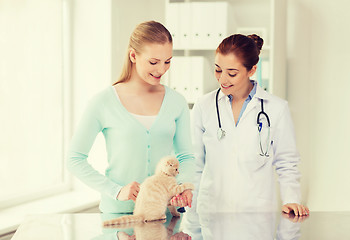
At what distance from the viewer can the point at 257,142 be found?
1948 millimetres

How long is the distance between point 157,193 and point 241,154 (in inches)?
27.0

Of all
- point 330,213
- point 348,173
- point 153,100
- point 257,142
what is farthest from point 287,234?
point 348,173

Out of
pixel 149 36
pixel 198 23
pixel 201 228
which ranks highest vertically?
pixel 198 23

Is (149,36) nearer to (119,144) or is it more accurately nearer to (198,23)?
(119,144)

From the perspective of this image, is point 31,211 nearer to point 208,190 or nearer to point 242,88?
point 208,190

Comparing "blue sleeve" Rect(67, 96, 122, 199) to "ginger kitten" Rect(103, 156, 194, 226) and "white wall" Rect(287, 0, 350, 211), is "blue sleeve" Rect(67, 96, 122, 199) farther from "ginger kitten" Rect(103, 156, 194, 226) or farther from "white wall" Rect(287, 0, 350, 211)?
"white wall" Rect(287, 0, 350, 211)

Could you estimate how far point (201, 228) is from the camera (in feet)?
4.40

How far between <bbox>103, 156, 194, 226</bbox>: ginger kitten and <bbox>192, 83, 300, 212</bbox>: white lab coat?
20.9 inches

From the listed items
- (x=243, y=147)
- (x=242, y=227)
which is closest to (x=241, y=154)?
(x=243, y=147)

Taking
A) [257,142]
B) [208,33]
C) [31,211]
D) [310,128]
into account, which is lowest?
[31,211]

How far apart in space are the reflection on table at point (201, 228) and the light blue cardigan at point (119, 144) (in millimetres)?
106

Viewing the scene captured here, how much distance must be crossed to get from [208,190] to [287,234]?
2.59 feet

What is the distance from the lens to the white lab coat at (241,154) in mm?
1938

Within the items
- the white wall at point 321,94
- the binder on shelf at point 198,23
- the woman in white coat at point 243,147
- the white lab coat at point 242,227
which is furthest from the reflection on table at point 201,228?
the white wall at point 321,94
